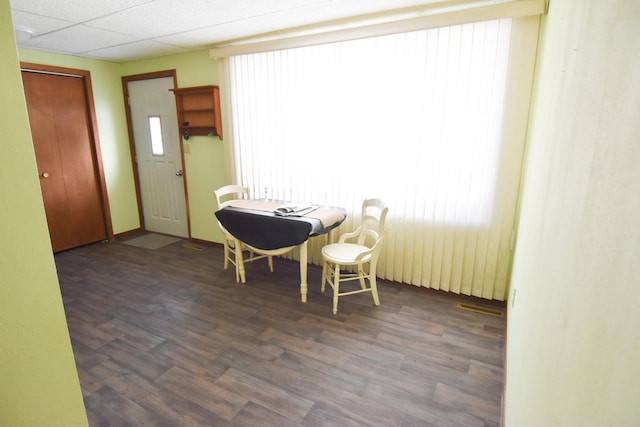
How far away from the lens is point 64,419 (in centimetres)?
115

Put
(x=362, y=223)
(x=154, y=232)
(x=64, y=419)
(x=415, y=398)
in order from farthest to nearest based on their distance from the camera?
(x=154, y=232), (x=362, y=223), (x=415, y=398), (x=64, y=419)

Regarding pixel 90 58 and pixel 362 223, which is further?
pixel 90 58

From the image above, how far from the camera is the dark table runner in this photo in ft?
9.16

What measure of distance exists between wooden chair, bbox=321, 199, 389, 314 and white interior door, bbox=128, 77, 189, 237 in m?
2.51

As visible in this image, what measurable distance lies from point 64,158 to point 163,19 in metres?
2.48

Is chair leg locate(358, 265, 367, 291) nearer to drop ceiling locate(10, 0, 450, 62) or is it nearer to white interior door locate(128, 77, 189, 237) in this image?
drop ceiling locate(10, 0, 450, 62)

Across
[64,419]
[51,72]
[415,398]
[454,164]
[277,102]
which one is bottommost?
[415,398]

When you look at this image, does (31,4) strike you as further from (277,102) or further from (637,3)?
(637,3)

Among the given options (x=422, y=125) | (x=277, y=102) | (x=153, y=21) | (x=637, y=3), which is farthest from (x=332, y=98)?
(x=637, y=3)

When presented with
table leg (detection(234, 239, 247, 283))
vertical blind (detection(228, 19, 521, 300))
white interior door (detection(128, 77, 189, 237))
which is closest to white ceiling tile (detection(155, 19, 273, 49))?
vertical blind (detection(228, 19, 521, 300))

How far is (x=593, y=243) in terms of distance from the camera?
61 centimetres

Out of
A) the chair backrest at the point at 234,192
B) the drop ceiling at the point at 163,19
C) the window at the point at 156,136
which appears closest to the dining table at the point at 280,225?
the chair backrest at the point at 234,192

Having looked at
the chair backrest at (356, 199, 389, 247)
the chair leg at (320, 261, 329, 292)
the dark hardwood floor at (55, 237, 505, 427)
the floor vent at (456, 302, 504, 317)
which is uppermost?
the chair backrest at (356, 199, 389, 247)

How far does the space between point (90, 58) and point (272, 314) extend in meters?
4.06
